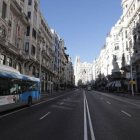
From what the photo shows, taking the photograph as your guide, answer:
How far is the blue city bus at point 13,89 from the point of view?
9.85 meters

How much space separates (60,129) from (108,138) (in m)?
2.24

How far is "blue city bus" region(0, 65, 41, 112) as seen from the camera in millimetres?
9852

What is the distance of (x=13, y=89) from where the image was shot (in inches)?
443

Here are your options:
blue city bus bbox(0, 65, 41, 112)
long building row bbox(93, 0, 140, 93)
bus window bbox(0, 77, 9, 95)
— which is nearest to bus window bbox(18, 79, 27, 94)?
blue city bus bbox(0, 65, 41, 112)

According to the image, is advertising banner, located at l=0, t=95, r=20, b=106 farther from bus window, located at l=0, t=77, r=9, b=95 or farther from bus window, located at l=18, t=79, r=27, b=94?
bus window, located at l=18, t=79, r=27, b=94

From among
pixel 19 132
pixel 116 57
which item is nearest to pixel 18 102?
pixel 19 132

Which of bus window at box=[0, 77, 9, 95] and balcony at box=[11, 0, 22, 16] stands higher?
balcony at box=[11, 0, 22, 16]

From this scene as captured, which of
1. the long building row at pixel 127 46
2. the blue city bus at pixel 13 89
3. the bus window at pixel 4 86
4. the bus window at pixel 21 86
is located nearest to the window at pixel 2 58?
the blue city bus at pixel 13 89

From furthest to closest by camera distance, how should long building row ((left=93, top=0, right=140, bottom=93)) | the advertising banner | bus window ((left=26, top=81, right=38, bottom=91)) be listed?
long building row ((left=93, top=0, right=140, bottom=93))
bus window ((left=26, top=81, right=38, bottom=91))
the advertising banner

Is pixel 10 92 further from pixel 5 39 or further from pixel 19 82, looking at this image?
pixel 5 39

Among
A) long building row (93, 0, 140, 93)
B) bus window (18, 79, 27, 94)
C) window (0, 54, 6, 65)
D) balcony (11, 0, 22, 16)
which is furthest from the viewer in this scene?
long building row (93, 0, 140, 93)

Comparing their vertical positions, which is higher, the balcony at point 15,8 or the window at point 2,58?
the balcony at point 15,8

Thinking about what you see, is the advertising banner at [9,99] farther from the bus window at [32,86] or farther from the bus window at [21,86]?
the bus window at [32,86]

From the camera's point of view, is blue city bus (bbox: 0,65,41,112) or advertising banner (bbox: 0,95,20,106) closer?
advertising banner (bbox: 0,95,20,106)
